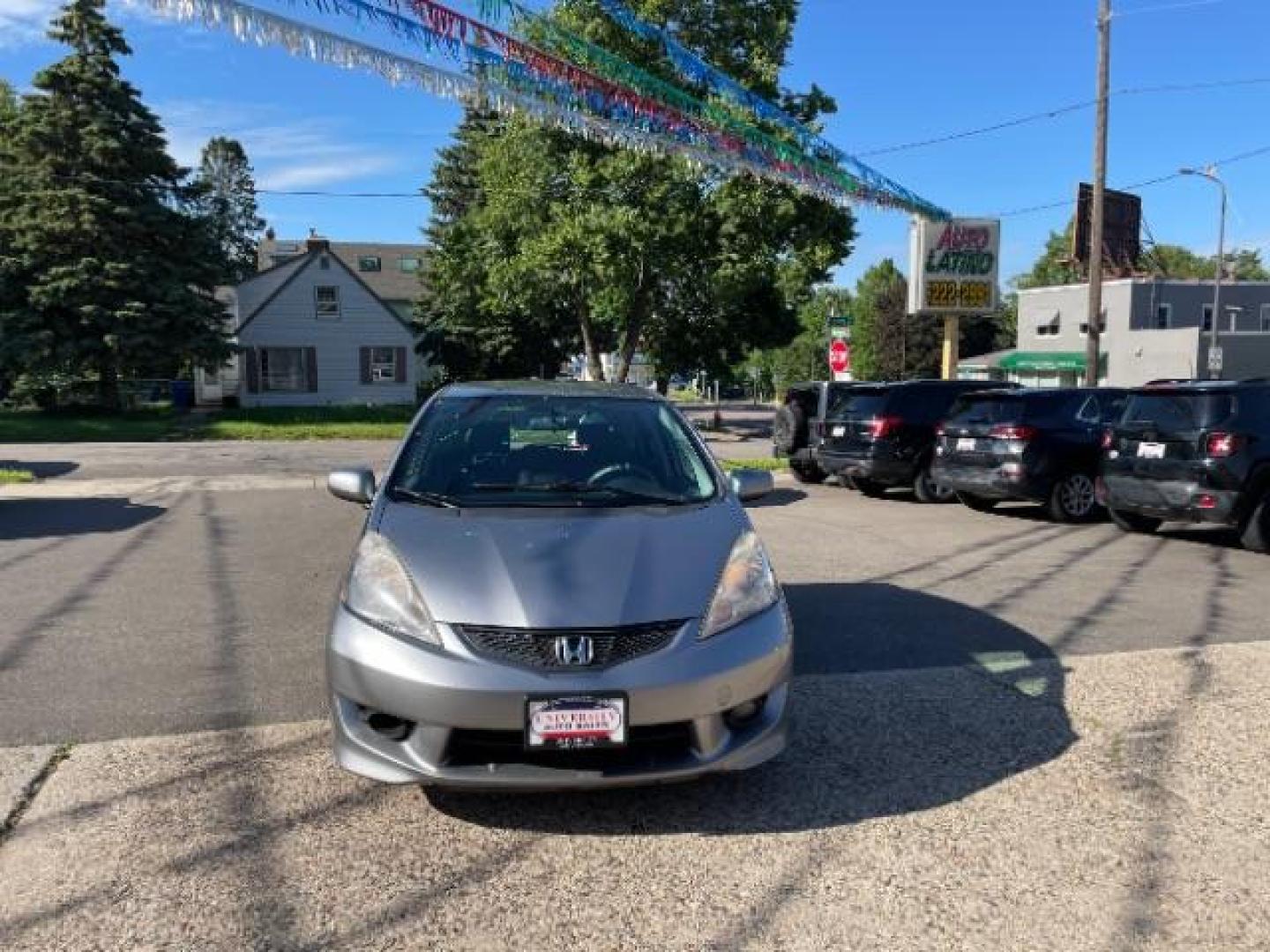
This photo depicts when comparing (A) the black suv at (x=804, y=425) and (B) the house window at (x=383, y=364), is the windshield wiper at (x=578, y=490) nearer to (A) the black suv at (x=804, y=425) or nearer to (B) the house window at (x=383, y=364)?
(A) the black suv at (x=804, y=425)

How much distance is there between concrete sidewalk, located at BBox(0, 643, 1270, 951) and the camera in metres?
2.97

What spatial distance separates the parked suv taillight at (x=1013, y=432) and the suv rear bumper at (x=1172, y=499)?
127 cm

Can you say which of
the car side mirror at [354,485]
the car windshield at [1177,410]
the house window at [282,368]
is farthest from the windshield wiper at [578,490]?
the house window at [282,368]

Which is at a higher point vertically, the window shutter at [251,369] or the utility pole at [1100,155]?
the utility pole at [1100,155]

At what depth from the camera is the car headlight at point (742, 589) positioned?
12.0 ft

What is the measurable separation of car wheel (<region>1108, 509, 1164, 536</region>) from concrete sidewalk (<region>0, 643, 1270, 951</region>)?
659 cm

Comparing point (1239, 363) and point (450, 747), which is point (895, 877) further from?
point (1239, 363)

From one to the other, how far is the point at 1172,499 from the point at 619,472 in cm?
702

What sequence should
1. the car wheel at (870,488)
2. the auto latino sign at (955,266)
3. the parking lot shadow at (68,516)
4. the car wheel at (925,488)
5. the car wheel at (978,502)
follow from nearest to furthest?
the parking lot shadow at (68,516), the car wheel at (978,502), the car wheel at (925,488), the car wheel at (870,488), the auto latino sign at (955,266)

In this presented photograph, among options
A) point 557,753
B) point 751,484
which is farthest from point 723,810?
point 751,484

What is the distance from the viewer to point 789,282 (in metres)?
27.7

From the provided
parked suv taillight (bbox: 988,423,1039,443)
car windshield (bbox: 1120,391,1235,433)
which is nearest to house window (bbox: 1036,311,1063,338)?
parked suv taillight (bbox: 988,423,1039,443)

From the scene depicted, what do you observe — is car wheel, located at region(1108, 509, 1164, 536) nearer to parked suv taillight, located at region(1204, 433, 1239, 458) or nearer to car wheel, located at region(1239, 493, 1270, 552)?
car wheel, located at region(1239, 493, 1270, 552)

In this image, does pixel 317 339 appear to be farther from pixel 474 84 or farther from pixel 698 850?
pixel 698 850
